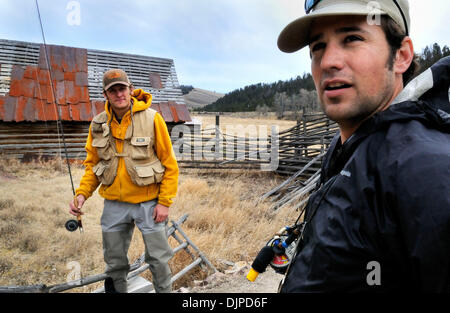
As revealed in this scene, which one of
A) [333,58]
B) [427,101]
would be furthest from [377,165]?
[333,58]

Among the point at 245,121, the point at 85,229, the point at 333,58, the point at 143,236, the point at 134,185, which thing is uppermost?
the point at 245,121

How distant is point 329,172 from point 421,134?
46cm

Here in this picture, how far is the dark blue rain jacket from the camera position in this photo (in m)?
0.65

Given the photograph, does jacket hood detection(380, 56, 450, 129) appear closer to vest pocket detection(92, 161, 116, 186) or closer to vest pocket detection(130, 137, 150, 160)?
vest pocket detection(130, 137, 150, 160)

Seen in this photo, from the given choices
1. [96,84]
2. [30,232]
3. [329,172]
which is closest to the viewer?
[329,172]

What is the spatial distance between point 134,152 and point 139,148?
61 mm

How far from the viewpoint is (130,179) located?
2.54 m

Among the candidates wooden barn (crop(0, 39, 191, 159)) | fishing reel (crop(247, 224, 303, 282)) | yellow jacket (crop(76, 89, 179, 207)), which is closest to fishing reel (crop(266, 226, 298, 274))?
fishing reel (crop(247, 224, 303, 282))

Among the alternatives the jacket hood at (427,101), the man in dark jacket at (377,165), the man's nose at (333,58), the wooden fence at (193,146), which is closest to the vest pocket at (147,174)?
the man in dark jacket at (377,165)

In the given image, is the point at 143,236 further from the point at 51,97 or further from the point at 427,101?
the point at 51,97

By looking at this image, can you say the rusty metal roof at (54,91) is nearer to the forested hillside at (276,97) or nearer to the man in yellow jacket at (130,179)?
the man in yellow jacket at (130,179)
